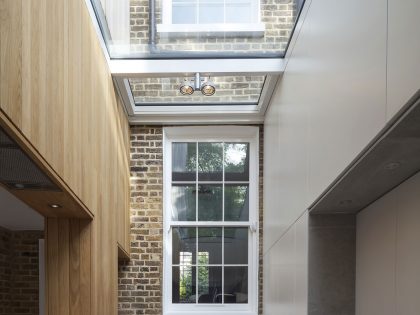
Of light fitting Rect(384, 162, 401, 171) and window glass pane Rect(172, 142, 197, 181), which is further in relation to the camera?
window glass pane Rect(172, 142, 197, 181)

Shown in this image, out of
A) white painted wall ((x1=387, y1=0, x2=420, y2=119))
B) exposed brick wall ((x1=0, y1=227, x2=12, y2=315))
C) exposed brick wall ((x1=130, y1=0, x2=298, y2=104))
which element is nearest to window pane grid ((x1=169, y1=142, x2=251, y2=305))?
exposed brick wall ((x1=130, y1=0, x2=298, y2=104))

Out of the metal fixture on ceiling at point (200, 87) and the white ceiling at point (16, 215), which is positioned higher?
the metal fixture on ceiling at point (200, 87)

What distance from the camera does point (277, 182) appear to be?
516 centimetres

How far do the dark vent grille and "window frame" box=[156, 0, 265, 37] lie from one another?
6.77 feet

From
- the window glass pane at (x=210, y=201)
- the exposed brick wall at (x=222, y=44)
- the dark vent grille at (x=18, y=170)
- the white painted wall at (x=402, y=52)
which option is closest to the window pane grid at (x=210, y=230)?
the window glass pane at (x=210, y=201)

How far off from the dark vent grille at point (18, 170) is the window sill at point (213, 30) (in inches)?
82.2

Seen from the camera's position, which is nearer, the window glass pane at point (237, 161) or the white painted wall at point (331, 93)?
the white painted wall at point (331, 93)

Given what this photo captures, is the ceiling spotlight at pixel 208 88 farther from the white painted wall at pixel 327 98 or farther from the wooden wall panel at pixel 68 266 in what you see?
the wooden wall panel at pixel 68 266

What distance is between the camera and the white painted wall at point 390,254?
2.35 m

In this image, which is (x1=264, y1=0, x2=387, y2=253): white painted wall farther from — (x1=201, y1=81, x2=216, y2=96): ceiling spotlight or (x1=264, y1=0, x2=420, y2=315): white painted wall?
(x1=201, y1=81, x2=216, y2=96): ceiling spotlight

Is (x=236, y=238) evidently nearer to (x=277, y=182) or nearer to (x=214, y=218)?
(x=214, y=218)

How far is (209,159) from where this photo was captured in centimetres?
662

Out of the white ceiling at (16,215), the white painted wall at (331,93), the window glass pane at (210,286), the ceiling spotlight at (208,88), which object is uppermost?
the ceiling spotlight at (208,88)

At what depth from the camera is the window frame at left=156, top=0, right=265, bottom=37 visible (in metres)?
4.64
